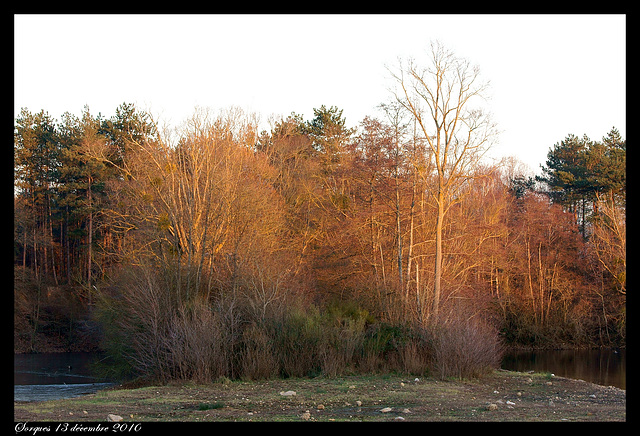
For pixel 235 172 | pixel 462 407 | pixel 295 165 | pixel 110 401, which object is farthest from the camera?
pixel 295 165

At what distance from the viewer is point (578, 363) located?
35250 mm

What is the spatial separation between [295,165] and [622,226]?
24195mm

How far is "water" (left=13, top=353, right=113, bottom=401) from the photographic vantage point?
23142 mm

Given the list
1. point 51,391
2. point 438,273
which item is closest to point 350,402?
point 438,273

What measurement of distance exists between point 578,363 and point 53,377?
103 feet

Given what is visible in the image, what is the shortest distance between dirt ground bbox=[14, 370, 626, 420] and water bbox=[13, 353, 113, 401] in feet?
27.0

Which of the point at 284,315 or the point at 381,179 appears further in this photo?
the point at 381,179

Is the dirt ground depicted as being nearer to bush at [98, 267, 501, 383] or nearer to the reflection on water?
bush at [98, 267, 501, 383]

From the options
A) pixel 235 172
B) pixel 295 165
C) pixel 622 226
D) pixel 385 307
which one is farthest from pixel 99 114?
pixel 622 226

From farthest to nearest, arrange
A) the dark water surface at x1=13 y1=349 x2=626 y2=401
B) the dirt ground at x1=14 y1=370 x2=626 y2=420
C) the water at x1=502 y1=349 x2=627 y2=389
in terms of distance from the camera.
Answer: the water at x1=502 y1=349 x2=627 y2=389 < the dark water surface at x1=13 y1=349 x2=626 y2=401 < the dirt ground at x1=14 y1=370 x2=626 y2=420

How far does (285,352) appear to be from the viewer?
2073 cm

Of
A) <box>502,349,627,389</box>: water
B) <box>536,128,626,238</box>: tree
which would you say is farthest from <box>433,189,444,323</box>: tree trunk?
<box>536,128,626,238</box>: tree

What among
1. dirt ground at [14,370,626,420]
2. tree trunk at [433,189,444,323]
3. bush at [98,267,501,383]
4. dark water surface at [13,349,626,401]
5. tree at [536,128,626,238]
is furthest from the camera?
tree at [536,128,626,238]

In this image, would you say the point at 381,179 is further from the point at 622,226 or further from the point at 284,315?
the point at 622,226
